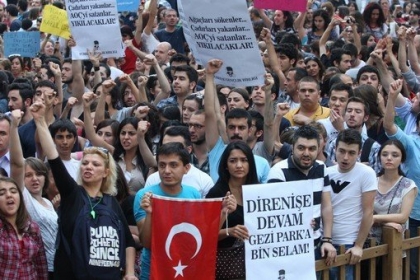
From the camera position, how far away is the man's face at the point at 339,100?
34.6ft

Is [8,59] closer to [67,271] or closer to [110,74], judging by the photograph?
[110,74]

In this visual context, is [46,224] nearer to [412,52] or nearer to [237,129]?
[237,129]

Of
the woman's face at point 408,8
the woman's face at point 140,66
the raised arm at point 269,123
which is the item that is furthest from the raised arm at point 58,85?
the woman's face at point 408,8

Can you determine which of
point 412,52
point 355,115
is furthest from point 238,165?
point 412,52

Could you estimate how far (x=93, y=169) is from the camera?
7.39 meters

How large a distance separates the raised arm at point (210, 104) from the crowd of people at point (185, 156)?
1 cm

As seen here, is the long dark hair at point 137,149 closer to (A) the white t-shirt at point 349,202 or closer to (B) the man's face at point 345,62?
(A) the white t-shirt at point 349,202

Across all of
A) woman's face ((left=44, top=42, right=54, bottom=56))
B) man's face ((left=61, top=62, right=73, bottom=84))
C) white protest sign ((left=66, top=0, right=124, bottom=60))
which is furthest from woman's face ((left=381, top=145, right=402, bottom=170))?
woman's face ((left=44, top=42, right=54, bottom=56))

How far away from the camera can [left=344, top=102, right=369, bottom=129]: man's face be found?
9.84 meters

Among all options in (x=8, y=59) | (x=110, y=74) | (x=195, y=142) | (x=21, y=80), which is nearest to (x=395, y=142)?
(x=195, y=142)

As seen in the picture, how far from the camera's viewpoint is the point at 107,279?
7.14 meters

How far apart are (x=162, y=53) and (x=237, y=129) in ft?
17.8

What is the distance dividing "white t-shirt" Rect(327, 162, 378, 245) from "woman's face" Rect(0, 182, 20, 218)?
2.51 m

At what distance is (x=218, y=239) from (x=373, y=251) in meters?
1.40
